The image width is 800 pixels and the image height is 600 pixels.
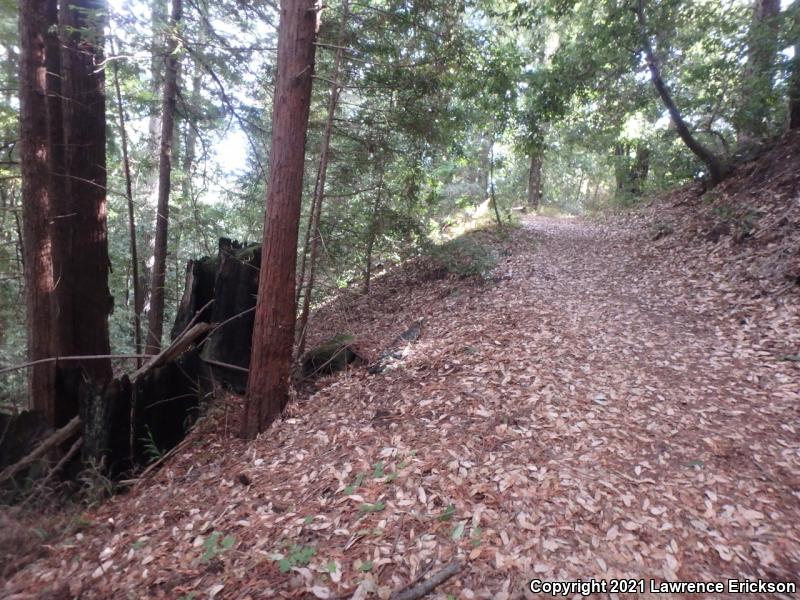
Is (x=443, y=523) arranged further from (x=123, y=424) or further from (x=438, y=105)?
(x=438, y=105)

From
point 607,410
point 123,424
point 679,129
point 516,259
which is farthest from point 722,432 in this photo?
point 679,129

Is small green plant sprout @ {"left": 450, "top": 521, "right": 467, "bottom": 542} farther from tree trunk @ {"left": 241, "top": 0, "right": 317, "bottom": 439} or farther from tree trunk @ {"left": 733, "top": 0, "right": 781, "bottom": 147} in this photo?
tree trunk @ {"left": 733, "top": 0, "right": 781, "bottom": 147}

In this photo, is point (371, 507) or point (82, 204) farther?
point (82, 204)

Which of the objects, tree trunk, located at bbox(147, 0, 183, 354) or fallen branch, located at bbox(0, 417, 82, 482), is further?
tree trunk, located at bbox(147, 0, 183, 354)

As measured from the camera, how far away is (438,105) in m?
8.25

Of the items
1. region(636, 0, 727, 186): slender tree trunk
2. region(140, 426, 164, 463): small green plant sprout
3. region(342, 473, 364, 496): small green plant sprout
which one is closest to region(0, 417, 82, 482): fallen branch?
region(140, 426, 164, 463): small green plant sprout

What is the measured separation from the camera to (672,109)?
11.0 metres

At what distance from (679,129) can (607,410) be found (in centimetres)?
980

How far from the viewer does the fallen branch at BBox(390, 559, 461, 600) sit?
2785mm

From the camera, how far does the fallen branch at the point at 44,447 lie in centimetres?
533

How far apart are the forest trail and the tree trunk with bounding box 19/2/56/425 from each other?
8.46ft

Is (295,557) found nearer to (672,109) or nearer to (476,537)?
(476,537)

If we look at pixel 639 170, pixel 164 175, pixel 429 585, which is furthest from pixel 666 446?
pixel 639 170

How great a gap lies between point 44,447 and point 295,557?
4.20 meters
